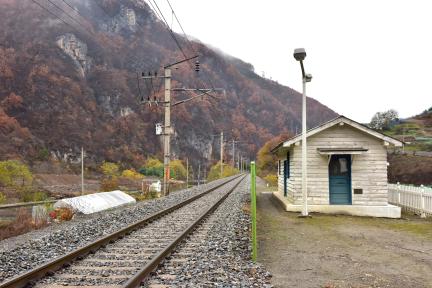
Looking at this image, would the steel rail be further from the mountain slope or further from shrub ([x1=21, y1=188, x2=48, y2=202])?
the mountain slope

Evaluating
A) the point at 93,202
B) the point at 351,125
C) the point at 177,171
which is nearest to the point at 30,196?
the point at 93,202

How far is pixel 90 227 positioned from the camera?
11961 mm

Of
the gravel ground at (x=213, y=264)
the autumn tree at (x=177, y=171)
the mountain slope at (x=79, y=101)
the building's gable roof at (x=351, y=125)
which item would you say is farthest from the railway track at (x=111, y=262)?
the mountain slope at (x=79, y=101)

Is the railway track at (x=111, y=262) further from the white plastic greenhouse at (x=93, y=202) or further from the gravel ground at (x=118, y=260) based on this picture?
the white plastic greenhouse at (x=93, y=202)

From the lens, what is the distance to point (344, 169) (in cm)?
1642

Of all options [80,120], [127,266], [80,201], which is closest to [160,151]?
[80,120]

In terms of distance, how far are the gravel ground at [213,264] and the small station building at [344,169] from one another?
581 centimetres

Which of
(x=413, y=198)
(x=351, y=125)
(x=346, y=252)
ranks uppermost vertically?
(x=351, y=125)

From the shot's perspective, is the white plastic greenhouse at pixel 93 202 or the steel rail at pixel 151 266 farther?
the white plastic greenhouse at pixel 93 202

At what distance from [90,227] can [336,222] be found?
7.63 meters

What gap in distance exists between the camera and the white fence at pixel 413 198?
1541cm

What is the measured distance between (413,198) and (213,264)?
12.1 m

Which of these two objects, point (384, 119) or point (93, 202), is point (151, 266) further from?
point (384, 119)

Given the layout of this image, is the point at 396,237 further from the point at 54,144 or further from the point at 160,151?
the point at 160,151
